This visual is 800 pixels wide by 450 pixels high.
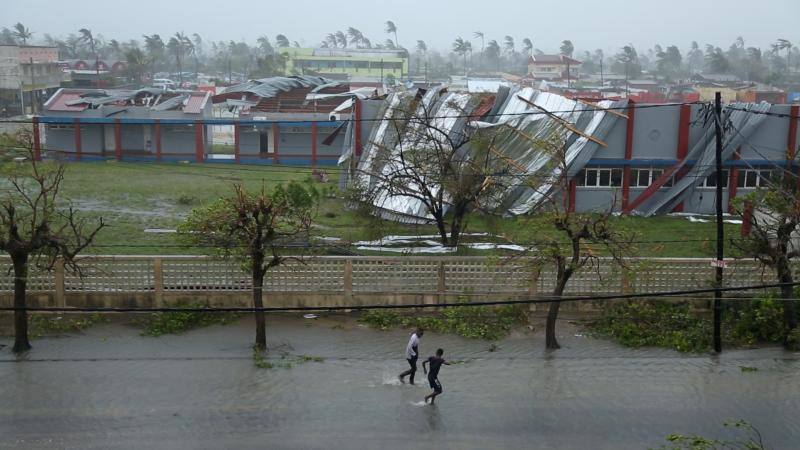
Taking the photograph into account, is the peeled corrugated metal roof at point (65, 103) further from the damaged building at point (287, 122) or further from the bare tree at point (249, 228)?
the bare tree at point (249, 228)

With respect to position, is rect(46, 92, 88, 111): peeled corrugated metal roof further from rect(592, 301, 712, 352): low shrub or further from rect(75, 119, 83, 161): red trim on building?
rect(592, 301, 712, 352): low shrub

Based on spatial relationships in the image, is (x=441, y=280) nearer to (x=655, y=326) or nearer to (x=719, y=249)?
(x=655, y=326)

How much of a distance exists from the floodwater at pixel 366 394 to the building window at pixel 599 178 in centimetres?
1274

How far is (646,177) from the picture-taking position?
2748 cm

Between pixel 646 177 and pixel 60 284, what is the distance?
743 inches

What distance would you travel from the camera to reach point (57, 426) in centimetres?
1114

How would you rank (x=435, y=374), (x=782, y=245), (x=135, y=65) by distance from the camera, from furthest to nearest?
(x=135, y=65)
(x=782, y=245)
(x=435, y=374)

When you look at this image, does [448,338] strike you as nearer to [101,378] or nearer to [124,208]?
[101,378]

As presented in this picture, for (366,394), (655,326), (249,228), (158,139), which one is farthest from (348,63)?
(366,394)

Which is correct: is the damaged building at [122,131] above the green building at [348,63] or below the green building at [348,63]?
below

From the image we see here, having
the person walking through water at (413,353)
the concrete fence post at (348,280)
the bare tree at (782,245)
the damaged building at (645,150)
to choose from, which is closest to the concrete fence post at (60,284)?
the concrete fence post at (348,280)

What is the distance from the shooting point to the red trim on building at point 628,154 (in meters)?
26.6

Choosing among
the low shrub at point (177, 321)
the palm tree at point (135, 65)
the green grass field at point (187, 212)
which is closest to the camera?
the low shrub at point (177, 321)

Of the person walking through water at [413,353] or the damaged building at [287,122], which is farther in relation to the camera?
the damaged building at [287,122]
